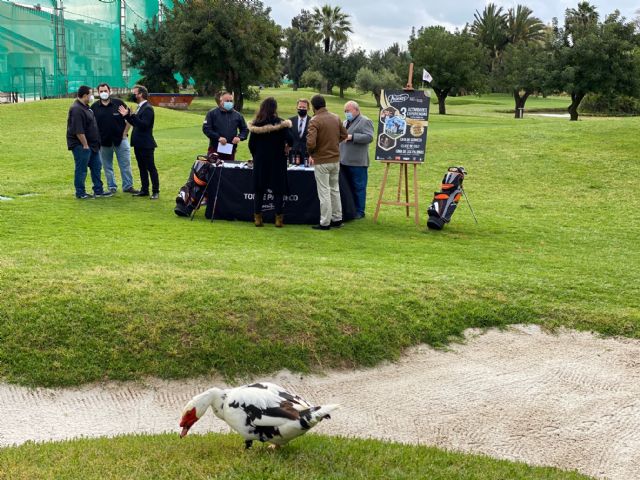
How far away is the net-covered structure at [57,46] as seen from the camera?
124 ft

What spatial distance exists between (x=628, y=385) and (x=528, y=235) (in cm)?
630

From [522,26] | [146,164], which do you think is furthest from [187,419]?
[522,26]

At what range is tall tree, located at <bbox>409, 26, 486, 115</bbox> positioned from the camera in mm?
56125

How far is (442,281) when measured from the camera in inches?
342

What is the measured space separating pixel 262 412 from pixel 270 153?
24.2 feet

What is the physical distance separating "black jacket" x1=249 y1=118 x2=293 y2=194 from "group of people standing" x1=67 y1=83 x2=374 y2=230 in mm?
15

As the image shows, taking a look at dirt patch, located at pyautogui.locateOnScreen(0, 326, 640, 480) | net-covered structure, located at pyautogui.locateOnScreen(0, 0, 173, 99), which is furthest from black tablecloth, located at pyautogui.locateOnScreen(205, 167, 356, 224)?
net-covered structure, located at pyautogui.locateOnScreen(0, 0, 173, 99)

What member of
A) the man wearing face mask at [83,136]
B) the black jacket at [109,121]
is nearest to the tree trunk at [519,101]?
the black jacket at [109,121]

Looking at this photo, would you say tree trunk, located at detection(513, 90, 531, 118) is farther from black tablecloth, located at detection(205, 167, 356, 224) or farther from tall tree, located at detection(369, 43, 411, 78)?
black tablecloth, located at detection(205, 167, 356, 224)

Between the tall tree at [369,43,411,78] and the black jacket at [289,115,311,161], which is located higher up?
the tall tree at [369,43,411,78]

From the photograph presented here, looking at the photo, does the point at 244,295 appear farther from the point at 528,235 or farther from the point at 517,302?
the point at 528,235

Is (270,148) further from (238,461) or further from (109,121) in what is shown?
(238,461)

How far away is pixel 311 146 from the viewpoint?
37.2 ft

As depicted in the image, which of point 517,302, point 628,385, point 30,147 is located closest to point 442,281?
point 517,302
